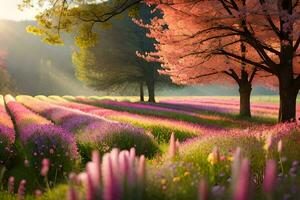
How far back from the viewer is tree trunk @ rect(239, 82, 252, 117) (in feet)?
73.7

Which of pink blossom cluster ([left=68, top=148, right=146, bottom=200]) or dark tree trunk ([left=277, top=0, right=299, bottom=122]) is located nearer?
pink blossom cluster ([left=68, top=148, right=146, bottom=200])

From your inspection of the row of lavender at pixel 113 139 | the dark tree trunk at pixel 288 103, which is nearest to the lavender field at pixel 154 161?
the row of lavender at pixel 113 139

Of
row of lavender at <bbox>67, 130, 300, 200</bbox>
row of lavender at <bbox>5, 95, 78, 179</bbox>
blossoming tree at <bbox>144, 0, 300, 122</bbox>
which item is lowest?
row of lavender at <bbox>5, 95, 78, 179</bbox>

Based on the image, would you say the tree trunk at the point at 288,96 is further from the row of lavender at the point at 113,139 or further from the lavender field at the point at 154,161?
the row of lavender at the point at 113,139

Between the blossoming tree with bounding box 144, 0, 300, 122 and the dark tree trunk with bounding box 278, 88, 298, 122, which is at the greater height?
the blossoming tree with bounding box 144, 0, 300, 122

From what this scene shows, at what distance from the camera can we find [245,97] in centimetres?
2288

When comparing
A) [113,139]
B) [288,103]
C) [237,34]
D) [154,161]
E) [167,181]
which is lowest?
[154,161]

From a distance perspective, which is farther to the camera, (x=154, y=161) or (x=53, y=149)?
(x=53, y=149)

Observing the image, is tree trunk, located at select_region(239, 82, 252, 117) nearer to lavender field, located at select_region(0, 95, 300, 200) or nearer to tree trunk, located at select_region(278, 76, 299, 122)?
tree trunk, located at select_region(278, 76, 299, 122)

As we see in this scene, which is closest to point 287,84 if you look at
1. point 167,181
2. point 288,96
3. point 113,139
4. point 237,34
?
point 288,96

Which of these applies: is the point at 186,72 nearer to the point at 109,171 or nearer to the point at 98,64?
the point at 109,171

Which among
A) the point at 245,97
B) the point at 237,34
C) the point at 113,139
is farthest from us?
the point at 245,97

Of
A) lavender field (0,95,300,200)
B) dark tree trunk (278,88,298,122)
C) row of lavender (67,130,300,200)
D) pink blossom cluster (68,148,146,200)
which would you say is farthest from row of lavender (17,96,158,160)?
pink blossom cluster (68,148,146,200)

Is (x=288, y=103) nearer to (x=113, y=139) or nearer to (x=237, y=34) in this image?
(x=237, y=34)
